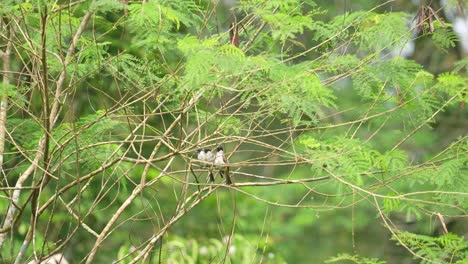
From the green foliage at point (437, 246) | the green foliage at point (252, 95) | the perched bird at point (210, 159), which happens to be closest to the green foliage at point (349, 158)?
the green foliage at point (252, 95)

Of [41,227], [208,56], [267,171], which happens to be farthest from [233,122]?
[267,171]

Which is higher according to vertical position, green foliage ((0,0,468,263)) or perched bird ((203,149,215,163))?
green foliage ((0,0,468,263))

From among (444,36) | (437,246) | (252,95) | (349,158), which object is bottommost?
(437,246)

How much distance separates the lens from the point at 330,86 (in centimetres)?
488

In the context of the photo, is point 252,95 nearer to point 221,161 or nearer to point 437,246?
point 221,161

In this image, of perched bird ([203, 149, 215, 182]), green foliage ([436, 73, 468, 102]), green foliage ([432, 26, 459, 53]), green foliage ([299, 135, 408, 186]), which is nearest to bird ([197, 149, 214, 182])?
perched bird ([203, 149, 215, 182])

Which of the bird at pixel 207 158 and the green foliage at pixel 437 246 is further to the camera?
the green foliage at pixel 437 246

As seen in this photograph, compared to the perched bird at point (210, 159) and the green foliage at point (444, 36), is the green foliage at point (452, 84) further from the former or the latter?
the perched bird at point (210, 159)

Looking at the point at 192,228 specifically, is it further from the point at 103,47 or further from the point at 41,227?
the point at 103,47

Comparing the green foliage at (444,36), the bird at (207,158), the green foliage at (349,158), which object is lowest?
the bird at (207,158)

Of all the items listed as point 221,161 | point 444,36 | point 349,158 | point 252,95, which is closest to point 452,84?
point 444,36

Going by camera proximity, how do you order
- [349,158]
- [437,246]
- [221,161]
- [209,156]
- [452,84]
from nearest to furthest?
[349,158]
[452,84]
[221,161]
[209,156]
[437,246]

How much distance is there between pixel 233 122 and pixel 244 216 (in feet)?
14.2

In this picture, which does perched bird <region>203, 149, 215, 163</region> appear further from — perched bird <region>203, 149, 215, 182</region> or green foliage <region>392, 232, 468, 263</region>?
green foliage <region>392, 232, 468, 263</region>
